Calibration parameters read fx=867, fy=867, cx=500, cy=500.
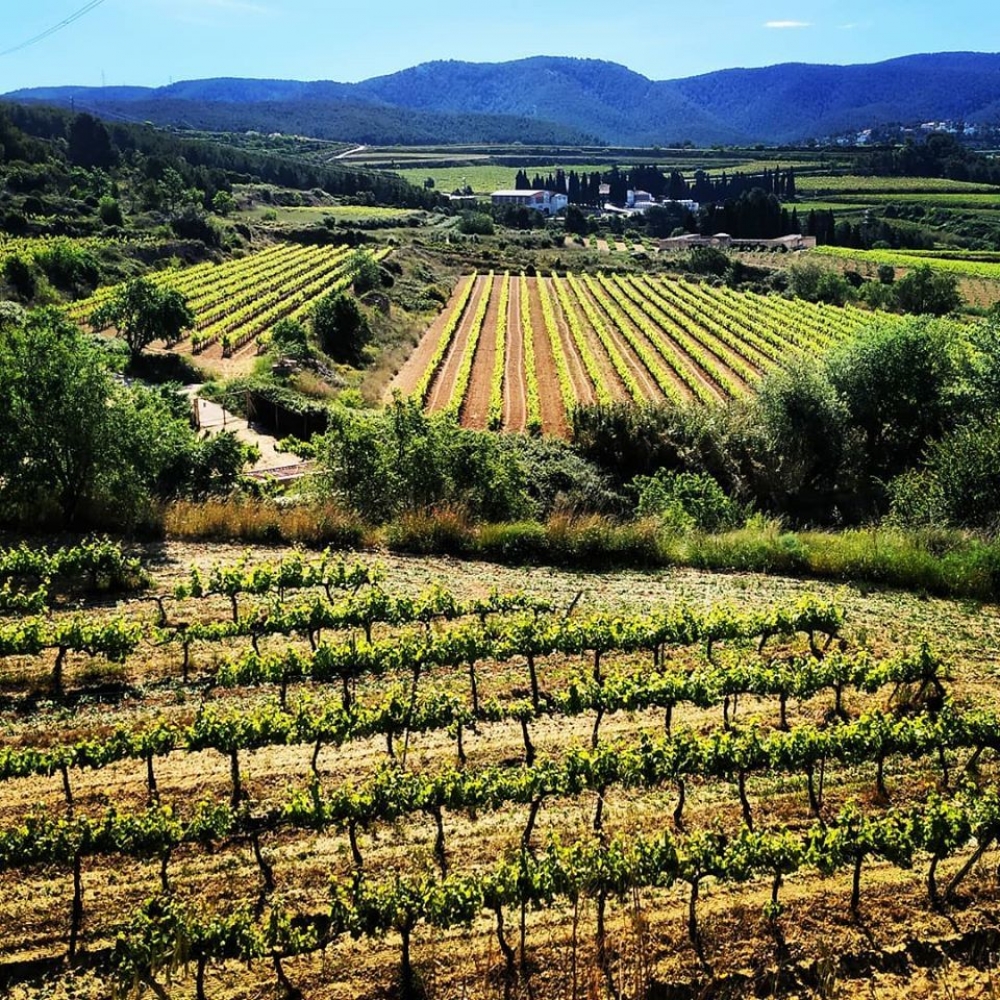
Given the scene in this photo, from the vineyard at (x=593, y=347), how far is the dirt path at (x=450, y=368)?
0.09 m

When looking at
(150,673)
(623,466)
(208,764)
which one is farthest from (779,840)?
(623,466)

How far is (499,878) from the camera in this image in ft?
28.6

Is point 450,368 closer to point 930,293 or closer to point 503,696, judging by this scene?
point 503,696

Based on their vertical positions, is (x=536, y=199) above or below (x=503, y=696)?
above

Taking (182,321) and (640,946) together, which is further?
(182,321)

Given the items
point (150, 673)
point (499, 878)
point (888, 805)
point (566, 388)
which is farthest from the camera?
point (566, 388)

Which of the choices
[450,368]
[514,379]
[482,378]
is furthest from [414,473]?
[450,368]

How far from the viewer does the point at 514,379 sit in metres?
49.7

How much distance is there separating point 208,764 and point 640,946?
5.94 meters

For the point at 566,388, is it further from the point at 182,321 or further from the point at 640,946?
the point at 640,946

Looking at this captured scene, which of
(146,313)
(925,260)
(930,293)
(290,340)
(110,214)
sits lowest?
(290,340)

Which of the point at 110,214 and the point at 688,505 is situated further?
the point at 110,214

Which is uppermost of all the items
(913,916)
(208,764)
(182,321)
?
(182,321)

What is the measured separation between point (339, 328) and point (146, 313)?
1149 centimetres
